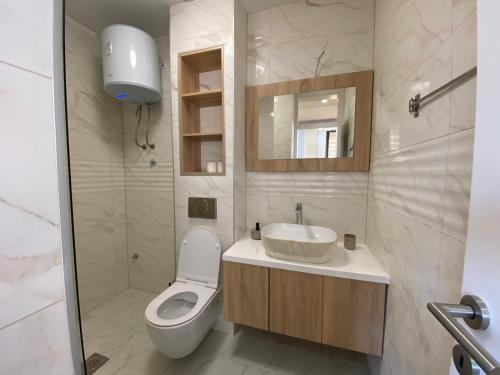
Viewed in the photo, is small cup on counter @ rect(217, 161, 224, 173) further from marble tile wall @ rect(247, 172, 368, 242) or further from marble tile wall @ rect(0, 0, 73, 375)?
marble tile wall @ rect(0, 0, 73, 375)

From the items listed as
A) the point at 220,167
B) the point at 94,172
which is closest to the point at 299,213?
the point at 220,167

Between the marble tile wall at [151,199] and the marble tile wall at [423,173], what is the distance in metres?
1.74

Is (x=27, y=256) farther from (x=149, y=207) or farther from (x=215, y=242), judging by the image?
(x=149, y=207)

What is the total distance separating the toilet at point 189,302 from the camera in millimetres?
1163

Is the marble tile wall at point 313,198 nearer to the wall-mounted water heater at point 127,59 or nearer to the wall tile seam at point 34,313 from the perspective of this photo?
the wall-mounted water heater at point 127,59

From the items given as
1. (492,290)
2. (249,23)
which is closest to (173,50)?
(249,23)

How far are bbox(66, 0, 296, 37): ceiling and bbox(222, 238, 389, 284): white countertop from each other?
183 centimetres

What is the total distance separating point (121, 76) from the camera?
1513 millimetres

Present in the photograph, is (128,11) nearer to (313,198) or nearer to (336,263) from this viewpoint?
(313,198)

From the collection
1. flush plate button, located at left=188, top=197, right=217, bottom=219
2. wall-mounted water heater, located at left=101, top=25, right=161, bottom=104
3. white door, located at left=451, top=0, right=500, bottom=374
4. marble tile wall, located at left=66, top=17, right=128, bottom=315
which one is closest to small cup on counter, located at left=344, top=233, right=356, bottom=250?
flush plate button, located at left=188, top=197, right=217, bottom=219

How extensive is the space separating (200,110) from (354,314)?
184 cm

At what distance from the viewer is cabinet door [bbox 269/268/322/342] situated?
1.18m

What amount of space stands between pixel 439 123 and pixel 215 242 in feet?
4.66

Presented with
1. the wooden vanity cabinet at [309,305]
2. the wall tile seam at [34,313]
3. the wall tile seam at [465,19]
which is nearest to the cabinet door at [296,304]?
the wooden vanity cabinet at [309,305]
